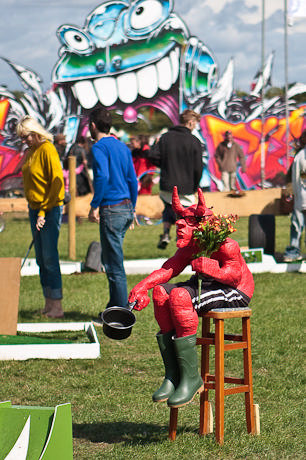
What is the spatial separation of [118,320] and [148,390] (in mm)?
1392

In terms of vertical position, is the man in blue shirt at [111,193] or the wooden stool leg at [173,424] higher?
the man in blue shirt at [111,193]

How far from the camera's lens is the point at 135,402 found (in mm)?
4965

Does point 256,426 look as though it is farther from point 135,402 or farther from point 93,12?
point 93,12

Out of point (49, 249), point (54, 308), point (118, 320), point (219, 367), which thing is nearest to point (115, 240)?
point (49, 249)

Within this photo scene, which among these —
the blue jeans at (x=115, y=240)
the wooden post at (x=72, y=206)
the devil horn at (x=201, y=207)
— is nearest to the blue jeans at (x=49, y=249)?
the blue jeans at (x=115, y=240)

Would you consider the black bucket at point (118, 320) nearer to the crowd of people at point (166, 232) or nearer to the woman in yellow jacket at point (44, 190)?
the crowd of people at point (166, 232)

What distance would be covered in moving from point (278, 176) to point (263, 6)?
6.01 metres

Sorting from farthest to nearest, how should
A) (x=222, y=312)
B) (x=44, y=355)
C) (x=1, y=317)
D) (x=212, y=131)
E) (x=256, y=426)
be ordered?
(x=212, y=131) < (x=1, y=317) < (x=44, y=355) < (x=256, y=426) < (x=222, y=312)

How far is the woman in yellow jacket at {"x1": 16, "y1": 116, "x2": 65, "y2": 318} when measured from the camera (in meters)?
7.19

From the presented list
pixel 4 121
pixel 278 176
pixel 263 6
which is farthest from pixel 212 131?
pixel 4 121

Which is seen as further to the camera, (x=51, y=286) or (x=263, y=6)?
(x=263, y=6)

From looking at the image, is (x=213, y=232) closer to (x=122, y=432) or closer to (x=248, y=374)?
(x=248, y=374)

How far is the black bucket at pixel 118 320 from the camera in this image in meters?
4.00

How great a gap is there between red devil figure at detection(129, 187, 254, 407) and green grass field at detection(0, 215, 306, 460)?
1.27 ft
